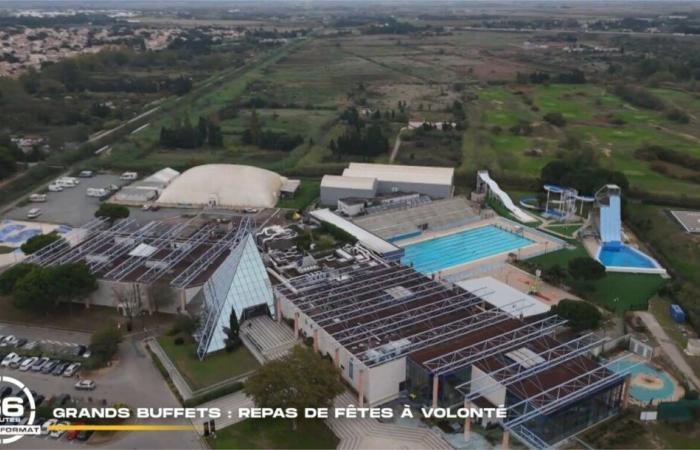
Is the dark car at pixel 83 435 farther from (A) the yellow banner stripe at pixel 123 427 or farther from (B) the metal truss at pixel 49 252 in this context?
(B) the metal truss at pixel 49 252

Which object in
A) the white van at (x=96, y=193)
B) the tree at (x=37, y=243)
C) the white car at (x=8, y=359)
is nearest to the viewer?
the white car at (x=8, y=359)

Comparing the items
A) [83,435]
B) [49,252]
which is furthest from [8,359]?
[49,252]

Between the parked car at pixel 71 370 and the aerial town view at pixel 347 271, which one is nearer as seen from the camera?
the aerial town view at pixel 347 271

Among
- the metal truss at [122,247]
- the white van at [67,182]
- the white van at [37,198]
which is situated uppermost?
the metal truss at [122,247]

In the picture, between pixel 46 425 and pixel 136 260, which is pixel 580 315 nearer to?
pixel 46 425

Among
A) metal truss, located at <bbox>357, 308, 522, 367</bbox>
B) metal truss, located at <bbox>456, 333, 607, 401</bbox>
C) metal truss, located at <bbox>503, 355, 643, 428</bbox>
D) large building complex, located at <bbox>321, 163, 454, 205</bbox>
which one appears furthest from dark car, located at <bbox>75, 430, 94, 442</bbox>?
large building complex, located at <bbox>321, 163, 454, 205</bbox>

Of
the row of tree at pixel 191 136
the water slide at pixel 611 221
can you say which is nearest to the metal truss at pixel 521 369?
the water slide at pixel 611 221

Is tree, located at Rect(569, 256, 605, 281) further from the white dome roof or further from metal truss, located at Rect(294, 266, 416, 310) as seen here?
the white dome roof
